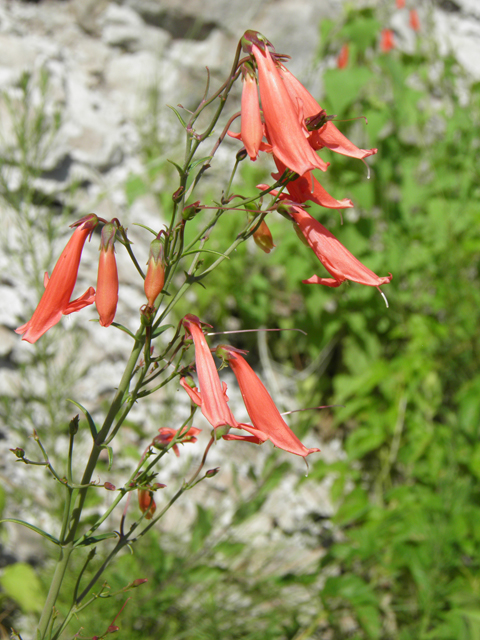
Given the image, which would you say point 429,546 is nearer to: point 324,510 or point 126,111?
point 324,510

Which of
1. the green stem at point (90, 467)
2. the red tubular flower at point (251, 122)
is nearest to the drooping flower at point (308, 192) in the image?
the red tubular flower at point (251, 122)

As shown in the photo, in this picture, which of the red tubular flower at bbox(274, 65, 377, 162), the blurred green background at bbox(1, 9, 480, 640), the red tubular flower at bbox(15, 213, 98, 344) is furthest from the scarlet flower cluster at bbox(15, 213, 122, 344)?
the blurred green background at bbox(1, 9, 480, 640)

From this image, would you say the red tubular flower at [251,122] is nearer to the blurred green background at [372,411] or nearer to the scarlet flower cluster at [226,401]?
the scarlet flower cluster at [226,401]

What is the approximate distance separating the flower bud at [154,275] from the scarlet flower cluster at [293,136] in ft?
0.68

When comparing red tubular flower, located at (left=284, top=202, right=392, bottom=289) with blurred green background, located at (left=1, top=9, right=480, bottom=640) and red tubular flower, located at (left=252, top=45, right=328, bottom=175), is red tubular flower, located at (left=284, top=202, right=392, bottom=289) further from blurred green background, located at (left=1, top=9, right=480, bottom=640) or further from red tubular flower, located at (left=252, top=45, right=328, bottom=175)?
blurred green background, located at (left=1, top=9, right=480, bottom=640)

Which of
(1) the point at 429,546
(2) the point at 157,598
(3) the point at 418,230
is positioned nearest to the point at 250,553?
(2) the point at 157,598

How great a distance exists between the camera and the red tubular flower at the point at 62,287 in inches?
33.2

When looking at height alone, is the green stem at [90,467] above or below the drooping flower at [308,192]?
below

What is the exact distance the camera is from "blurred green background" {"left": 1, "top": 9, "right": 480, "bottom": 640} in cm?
187

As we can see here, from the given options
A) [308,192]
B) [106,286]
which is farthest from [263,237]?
[106,286]

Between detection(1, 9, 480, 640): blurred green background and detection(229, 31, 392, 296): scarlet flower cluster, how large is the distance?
1287 mm

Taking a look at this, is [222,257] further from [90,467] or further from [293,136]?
[90,467]

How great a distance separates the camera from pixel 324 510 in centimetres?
282

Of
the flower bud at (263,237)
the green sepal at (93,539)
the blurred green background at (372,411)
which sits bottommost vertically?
the blurred green background at (372,411)
